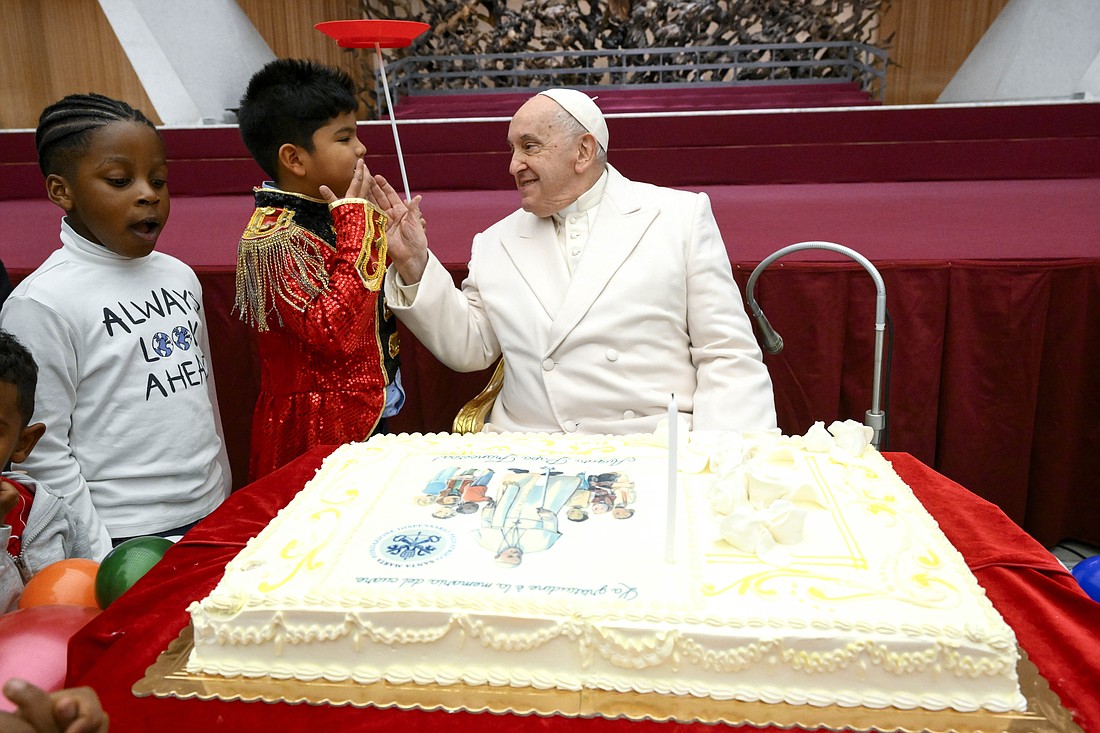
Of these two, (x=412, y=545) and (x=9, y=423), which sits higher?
(x=9, y=423)

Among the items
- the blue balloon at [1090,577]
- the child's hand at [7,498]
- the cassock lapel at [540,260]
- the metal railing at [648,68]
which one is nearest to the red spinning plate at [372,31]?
the cassock lapel at [540,260]

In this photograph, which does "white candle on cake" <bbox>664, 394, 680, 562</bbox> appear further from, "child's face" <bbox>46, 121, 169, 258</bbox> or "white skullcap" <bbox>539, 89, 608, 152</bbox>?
"child's face" <bbox>46, 121, 169, 258</bbox>

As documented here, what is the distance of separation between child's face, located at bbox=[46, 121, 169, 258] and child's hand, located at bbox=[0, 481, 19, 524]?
56 cm

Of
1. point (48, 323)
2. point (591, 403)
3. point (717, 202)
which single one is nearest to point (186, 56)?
point (717, 202)

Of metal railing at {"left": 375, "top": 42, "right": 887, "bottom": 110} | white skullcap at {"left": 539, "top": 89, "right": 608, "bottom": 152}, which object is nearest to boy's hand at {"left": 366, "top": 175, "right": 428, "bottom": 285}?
white skullcap at {"left": 539, "top": 89, "right": 608, "bottom": 152}

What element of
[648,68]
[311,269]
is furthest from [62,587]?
[648,68]

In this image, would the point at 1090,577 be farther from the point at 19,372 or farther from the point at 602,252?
the point at 19,372

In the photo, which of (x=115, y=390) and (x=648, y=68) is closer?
(x=115, y=390)

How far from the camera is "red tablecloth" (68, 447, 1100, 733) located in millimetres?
907

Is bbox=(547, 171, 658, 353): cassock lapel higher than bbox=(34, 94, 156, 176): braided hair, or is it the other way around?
bbox=(34, 94, 156, 176): braided hair

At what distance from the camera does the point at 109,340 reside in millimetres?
1673

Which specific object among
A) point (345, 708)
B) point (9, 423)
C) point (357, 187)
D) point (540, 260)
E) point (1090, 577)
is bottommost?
point (1090, 577)

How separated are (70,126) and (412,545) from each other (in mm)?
1214

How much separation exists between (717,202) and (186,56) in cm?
333
